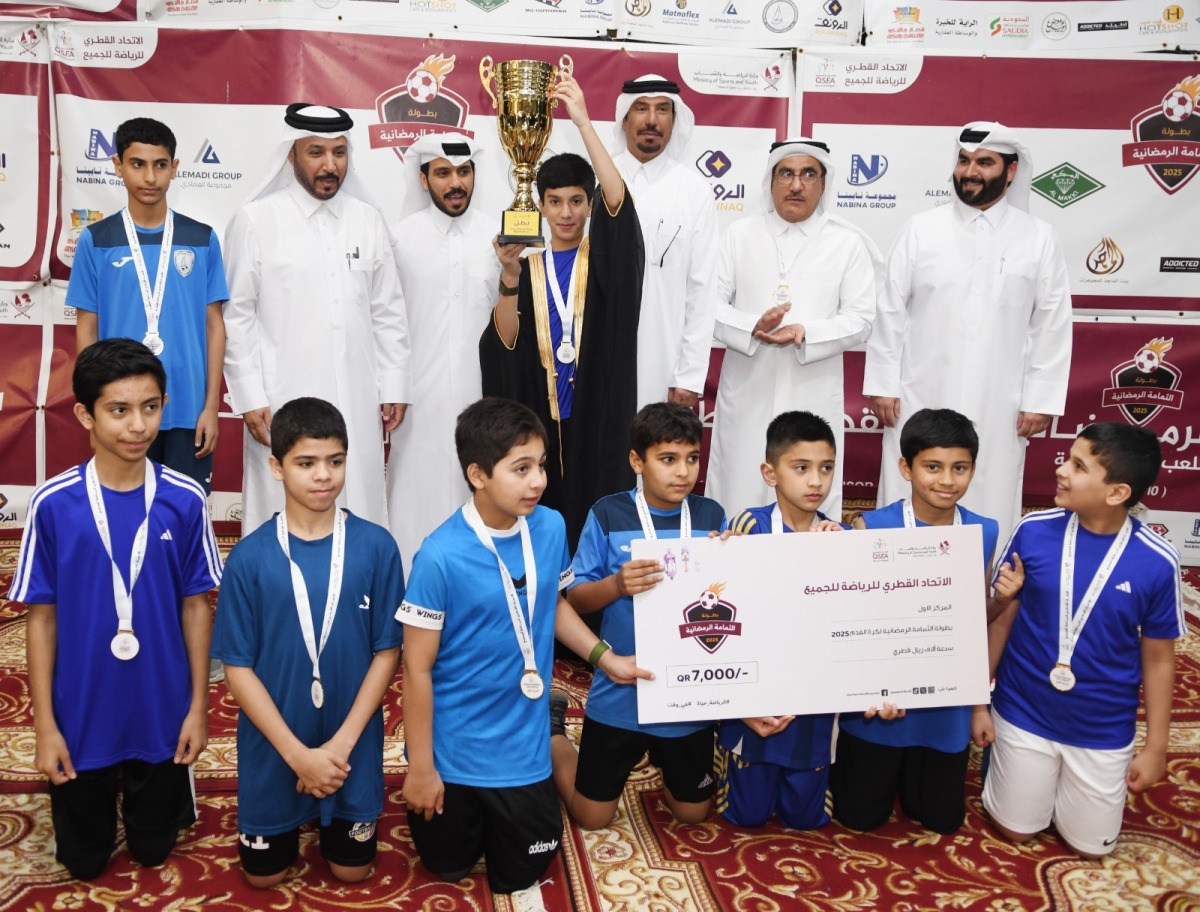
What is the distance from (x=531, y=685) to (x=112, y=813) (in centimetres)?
106

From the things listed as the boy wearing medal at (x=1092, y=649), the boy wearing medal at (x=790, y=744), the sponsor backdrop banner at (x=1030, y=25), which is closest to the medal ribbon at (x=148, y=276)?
the boy wearing medal at (x=790, y=744)

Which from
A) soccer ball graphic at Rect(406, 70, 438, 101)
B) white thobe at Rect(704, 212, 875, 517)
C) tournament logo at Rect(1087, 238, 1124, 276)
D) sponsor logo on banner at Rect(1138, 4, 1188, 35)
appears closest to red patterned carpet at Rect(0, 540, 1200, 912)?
white thobe at Rect(704, 212, 875, 517)

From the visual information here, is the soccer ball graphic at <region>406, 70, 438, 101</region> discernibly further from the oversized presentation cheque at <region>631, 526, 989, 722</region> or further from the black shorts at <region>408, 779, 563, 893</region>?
the black shorts at <region>408, 779, 563, 893</region>

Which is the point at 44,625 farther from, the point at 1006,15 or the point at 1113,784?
the point at 1006,15

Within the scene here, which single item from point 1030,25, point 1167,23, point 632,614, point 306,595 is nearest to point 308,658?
point 306,595

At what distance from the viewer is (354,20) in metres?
5.12

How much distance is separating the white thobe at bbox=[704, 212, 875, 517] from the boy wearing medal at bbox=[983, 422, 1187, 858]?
4.62 ft

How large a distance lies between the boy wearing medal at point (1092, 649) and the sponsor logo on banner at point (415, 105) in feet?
12.3

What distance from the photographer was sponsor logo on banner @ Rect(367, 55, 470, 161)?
5172mm

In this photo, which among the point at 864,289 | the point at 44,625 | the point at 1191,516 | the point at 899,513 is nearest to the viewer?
the point at 44,625

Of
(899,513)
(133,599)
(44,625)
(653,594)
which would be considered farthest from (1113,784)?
(44,625)

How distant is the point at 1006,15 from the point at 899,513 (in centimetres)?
382

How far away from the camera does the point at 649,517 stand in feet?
8.87

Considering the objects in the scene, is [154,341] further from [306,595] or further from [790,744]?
[790,744]
